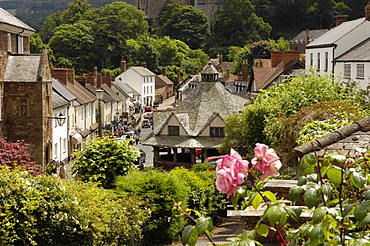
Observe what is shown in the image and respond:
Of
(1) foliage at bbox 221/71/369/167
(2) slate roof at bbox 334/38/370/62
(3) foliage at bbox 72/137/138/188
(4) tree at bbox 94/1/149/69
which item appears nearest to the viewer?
(3) foliage at bbox 72/137/138/188

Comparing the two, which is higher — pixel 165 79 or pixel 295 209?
pixel 165 79

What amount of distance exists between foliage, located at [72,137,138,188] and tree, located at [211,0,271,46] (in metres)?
142

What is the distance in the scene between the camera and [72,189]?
51.5 ft

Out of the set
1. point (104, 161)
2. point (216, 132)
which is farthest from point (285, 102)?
point (216, 132)

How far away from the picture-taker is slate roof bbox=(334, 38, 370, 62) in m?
34.9

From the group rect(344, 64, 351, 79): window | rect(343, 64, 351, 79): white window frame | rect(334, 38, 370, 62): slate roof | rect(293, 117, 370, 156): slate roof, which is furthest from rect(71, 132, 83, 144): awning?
rect(293, 117, 370, 156): slate roof

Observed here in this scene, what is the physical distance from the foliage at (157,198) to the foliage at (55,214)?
1775 mm

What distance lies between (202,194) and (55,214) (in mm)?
8184

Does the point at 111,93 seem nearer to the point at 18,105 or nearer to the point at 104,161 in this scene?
the point at 18,105

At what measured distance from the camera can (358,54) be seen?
36438 millimetres

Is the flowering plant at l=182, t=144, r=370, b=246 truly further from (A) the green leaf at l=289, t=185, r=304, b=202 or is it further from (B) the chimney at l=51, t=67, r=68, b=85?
(B) the chimney at l=51, t=67, r=68, b=85

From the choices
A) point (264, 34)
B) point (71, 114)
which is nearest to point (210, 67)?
point (71, 114)

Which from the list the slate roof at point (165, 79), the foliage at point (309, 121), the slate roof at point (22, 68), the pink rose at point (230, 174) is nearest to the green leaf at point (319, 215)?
the pink rose at point (230, 174)

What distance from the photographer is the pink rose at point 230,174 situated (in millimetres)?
5102
